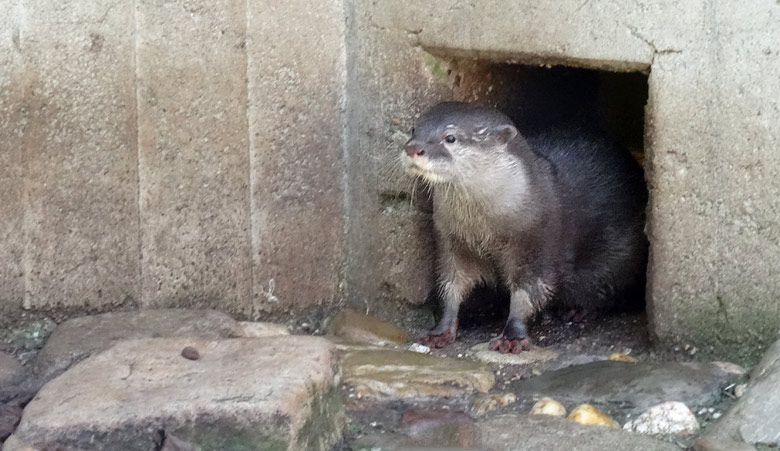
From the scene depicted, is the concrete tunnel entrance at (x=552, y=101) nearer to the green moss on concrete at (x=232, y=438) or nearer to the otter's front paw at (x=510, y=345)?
the otter's front paw at (x=510, y=345)

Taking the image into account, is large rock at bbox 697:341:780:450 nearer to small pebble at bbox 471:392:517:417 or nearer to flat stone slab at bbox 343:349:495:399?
small pebble at bbox 471:392:517:417

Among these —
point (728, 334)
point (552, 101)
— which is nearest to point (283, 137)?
point (552, 101)

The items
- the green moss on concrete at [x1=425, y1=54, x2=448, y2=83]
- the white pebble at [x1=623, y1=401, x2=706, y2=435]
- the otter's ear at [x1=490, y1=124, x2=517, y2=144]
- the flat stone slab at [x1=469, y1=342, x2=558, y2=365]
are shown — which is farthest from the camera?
the green moss on concrete at [x1=425, y1=54, x2=448, y2=83]

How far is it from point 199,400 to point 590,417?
105 cm

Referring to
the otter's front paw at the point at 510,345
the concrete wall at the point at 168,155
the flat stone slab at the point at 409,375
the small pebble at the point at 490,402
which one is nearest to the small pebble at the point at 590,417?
the small pebble at the point at 490,402

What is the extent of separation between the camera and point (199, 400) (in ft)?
8.81

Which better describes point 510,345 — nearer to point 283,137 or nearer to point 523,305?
point 523,305

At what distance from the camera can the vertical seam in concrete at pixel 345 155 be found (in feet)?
12.8

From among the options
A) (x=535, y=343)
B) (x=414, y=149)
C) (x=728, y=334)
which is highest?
(x=414, y=149)

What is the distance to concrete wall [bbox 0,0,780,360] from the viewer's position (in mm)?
3375

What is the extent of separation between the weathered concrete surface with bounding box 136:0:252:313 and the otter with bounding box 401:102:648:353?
597 millimetres

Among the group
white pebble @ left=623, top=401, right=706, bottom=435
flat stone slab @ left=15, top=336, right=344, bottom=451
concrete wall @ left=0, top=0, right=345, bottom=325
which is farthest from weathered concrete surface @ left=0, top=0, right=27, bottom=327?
white pebble @ left=623, top=401, right=706, bottom=435

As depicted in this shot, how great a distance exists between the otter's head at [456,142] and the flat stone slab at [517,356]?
60 centimetres

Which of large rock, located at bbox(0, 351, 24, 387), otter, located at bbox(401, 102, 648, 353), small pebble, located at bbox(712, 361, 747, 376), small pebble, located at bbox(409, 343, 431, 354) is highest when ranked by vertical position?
otter, located at bbox(401, 102, 648, 353)
